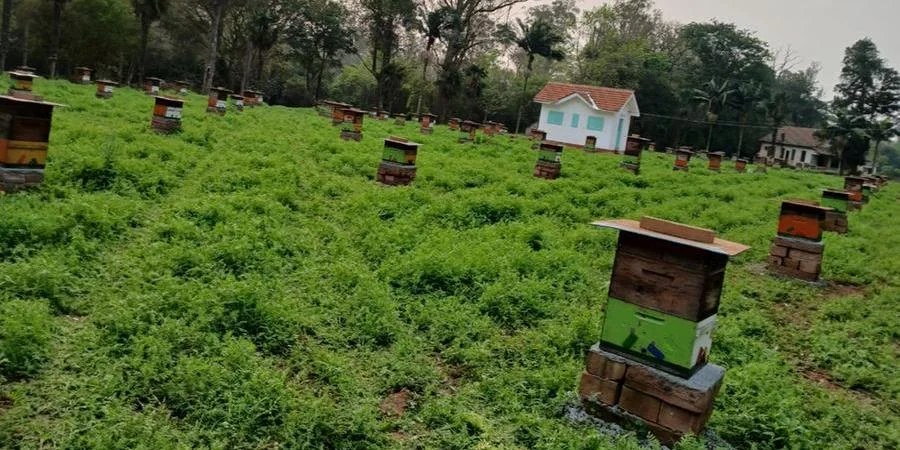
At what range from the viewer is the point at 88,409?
3539 mm

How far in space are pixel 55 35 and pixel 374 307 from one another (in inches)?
1143

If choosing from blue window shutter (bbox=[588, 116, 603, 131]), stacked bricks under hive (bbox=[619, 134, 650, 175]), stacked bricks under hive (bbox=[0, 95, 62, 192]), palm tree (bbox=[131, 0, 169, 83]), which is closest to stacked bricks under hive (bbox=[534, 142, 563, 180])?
stacked bricks under hive (bbox=[619, 134, 650, 175])

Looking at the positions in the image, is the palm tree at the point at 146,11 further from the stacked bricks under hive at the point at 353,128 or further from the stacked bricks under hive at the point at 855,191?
the stacked bricks under hive at the point at 855,191

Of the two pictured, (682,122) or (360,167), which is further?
(682,122)

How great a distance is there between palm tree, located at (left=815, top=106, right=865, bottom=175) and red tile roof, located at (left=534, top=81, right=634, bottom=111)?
19.7 metres

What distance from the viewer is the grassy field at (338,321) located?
3.75 metres

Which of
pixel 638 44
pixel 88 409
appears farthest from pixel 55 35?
pixel 638 44

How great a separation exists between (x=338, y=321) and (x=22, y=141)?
4.30 metres

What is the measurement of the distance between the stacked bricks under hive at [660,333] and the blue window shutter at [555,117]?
34012 mm

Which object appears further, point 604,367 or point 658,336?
point 604,367

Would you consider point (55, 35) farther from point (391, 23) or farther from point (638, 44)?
point (638, 44)

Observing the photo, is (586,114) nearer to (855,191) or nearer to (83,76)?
(855,191)

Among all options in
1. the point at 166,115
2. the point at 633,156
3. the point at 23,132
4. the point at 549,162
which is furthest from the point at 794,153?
the point at 23,132

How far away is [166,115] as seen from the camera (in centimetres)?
1259
